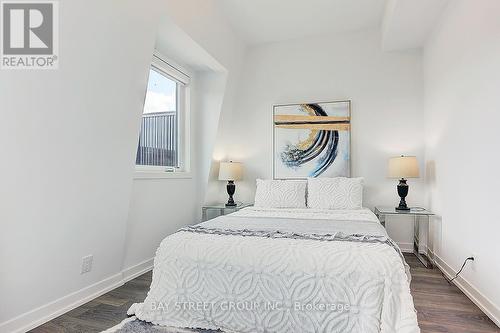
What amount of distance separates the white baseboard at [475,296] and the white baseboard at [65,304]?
2.73 meters

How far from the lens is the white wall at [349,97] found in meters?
3.54

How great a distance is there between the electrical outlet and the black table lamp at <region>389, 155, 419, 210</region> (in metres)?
2.96

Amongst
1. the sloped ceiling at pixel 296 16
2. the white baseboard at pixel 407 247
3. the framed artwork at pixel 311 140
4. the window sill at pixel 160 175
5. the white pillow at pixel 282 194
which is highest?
the sloped ceiling at pixel 296 16

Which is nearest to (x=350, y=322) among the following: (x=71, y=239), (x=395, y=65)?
(x=71, y=239)

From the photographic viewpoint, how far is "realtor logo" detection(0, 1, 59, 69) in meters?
1.57

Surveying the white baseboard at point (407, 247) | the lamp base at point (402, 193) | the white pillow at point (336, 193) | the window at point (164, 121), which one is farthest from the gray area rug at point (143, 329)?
the white baseboard at point (407, 247)

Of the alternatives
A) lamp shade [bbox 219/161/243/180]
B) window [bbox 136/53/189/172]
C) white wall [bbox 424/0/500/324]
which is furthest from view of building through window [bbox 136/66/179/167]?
white wall [bbox 424/0/500/324]

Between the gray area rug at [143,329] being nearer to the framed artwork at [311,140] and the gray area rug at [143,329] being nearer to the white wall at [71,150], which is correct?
the white wall at [71,150]

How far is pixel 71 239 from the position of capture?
2.12 meters

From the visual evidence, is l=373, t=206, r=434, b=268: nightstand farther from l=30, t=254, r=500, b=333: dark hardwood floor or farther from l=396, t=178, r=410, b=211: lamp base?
l=30, t=254, r=500, b=333: dark hardwood floor

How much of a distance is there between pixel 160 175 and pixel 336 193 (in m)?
1.87

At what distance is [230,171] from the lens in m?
3.80

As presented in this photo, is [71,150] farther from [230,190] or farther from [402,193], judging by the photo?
[402,193]

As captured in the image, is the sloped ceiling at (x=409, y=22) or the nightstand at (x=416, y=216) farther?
the nightstand at (x=416, y=216)
